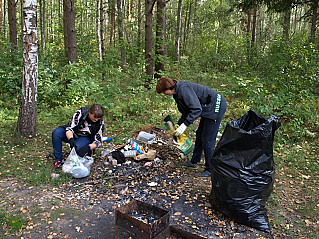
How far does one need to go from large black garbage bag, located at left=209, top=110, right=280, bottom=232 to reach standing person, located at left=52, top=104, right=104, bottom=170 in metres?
1.93

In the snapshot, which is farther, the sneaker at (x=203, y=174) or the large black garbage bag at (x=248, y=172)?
the sneaker at (x=203, y=174)

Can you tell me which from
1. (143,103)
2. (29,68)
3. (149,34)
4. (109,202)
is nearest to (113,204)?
(109,202)

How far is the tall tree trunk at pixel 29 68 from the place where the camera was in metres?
4.62

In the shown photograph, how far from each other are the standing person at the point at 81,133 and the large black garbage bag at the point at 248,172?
1927 millimetres

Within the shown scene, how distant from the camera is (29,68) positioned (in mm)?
4734

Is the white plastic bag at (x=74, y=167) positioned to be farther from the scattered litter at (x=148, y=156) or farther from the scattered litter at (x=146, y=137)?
the scattered litter at (x=146, y=137)

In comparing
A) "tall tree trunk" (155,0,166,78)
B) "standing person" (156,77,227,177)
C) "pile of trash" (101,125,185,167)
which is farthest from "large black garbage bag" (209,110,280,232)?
"tall tree trunk" (155,0,166,78)

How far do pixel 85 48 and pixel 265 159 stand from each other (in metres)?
11.9

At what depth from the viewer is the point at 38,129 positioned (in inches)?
223

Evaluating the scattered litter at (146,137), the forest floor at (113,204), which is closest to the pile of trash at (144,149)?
the scattered litter at (146,137)

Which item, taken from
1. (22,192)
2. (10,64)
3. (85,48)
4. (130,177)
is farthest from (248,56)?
(22,192)

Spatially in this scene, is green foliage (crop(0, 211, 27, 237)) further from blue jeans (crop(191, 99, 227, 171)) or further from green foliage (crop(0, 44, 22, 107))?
green foliage (crop(0, 44, 22, 107))

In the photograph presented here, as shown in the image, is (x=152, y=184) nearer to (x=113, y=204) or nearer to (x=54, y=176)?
(x=113, y=204)

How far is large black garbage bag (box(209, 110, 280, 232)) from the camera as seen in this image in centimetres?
280
